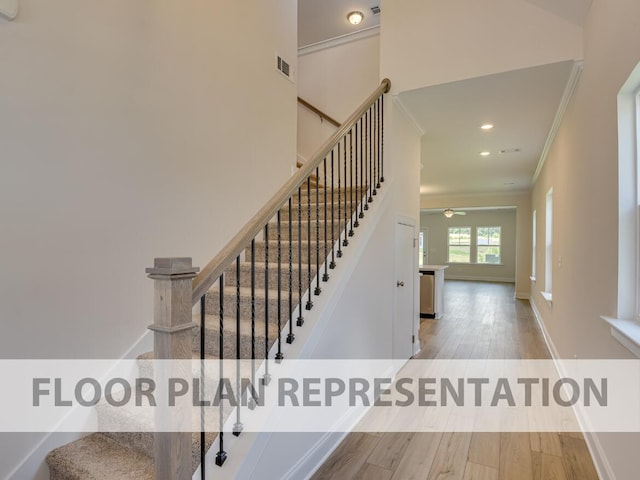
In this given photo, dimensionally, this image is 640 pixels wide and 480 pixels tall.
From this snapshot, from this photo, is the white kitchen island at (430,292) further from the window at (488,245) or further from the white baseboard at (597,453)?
the window at (488,245)

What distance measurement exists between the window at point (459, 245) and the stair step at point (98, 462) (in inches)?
526

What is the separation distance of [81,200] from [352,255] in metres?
1.70

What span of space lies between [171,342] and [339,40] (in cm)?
496

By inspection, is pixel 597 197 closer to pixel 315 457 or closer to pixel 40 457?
pixel 315 457

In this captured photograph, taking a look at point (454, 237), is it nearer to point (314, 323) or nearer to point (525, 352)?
point (525, 352)

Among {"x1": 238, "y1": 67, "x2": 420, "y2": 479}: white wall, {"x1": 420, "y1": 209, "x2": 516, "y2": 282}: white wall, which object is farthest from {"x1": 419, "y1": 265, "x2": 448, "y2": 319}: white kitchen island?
{"x1": 420, "y1": 209, "x2": 516, "y2": 282}: white wall

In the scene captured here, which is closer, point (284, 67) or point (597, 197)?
point (597, 197)

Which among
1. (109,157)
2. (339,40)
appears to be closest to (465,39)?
(339,40)

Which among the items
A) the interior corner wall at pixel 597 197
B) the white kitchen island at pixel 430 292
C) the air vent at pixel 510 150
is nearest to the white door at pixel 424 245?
the white kitchen island at pixel 430 292

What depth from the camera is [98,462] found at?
5.72 ft

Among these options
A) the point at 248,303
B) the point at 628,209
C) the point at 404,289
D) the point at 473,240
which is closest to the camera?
the point at 628,209

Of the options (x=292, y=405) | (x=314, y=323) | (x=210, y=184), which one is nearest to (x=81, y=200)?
(x=210, y=184)

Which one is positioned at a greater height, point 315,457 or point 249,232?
point 249,232

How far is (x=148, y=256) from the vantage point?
93.4 inches
